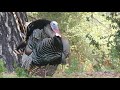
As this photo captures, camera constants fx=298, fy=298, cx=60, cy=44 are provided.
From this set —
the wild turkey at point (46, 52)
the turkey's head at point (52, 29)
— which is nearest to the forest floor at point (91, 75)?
the wild turkey at point (46, 52)

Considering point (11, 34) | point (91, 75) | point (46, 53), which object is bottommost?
point (91, 75)

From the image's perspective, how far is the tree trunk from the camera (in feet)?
12.7

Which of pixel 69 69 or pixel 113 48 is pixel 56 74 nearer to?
pixel 69 69

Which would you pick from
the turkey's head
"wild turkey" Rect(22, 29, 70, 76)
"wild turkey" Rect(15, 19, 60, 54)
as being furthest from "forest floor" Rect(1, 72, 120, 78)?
the turkey's head

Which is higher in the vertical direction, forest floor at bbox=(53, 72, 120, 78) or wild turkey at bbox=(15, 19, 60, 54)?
wild turkey at bbox=(15, 19, 60, 54)

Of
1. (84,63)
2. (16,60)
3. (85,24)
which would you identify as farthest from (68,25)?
(16,60)

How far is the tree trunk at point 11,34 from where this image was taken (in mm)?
3863

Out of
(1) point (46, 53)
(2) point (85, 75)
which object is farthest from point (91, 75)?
(1) point (46, 53)

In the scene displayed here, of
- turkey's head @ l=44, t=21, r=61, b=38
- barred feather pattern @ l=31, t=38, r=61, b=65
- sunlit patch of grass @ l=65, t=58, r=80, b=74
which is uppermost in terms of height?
turkey's head @ l=44, t=21, r=61, b=38

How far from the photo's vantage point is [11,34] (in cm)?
389

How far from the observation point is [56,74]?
3871 millimetres

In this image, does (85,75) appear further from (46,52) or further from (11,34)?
(11,34)

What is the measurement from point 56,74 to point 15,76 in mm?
531

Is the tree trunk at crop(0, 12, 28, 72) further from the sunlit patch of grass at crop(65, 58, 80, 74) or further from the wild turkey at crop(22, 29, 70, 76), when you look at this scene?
the sunlit patch of grass at crop(65, 58, 80, 74)
